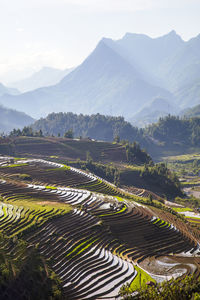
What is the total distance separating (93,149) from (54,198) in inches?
3005

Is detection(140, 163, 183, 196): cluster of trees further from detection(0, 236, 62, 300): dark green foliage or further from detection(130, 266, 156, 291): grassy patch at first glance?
detection(0, 236, 62, 300): dark green foliage

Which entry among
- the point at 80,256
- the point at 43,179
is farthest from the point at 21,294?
the point at 43,179

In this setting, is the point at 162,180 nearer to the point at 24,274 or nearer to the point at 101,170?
the point at 101,170

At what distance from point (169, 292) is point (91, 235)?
14.7 metres

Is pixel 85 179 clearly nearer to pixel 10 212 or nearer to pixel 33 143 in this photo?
pixel 10 212

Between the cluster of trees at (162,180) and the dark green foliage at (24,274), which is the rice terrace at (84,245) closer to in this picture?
the dark green foliage at (24,274)

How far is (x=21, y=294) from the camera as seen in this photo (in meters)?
33.1

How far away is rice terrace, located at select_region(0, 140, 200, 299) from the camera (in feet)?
117

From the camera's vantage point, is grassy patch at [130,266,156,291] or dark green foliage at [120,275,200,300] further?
grassy patch at [130,266,156,291]

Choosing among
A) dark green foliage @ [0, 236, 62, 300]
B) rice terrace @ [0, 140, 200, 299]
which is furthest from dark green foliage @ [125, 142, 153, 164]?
dark green foliage @ [0, 236, 62, 300]

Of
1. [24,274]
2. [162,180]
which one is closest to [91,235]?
[24,274]

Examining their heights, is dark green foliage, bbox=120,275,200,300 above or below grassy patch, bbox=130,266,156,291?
above

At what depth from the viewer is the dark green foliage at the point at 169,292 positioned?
33406 millimetres

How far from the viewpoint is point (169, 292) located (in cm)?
3391
